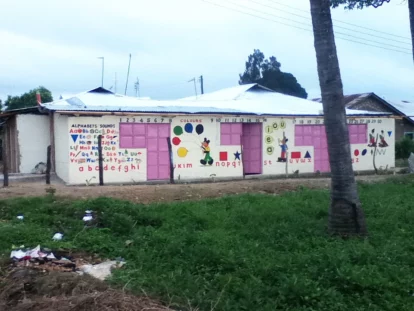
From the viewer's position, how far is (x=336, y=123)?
7691 mm

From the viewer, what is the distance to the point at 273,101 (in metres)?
23.7

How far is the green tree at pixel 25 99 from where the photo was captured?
32312mm

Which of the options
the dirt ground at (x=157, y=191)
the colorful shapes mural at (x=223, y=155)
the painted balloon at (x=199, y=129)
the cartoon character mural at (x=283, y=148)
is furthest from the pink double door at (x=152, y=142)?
the cartoon character mural at (x=283, y=148)

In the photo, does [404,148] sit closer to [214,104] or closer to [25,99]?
[214,104]

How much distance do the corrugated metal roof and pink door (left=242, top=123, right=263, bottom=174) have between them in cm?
62

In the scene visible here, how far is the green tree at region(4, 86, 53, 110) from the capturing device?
3231cm

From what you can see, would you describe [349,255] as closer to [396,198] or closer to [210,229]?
[210,229]

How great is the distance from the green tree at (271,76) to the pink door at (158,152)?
100 ft

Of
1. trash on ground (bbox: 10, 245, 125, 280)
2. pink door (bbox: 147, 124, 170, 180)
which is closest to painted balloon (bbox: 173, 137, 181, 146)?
pink door (bbox: 147, 124, 170, 180)

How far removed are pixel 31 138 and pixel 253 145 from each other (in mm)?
7899

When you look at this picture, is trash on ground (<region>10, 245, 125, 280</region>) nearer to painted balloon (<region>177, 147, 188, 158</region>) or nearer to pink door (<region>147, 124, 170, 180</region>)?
pink door (<region>147, 124, 170, 180</region>)

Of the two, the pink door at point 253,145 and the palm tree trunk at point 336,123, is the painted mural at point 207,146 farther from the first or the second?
the palm tree trunk at point 336,123

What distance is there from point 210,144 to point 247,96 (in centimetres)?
739

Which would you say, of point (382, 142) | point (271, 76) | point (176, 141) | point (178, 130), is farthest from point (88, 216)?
point (271, 76)
